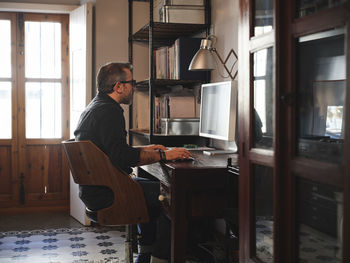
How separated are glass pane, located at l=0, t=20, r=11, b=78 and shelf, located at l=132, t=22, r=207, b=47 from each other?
1.53m

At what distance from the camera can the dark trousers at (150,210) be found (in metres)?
2.55

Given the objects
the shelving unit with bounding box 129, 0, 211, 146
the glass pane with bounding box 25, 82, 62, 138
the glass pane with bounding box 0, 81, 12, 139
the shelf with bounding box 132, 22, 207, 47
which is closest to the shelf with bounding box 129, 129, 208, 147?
the shelving unit with bounding box 129, 0, 211, 146

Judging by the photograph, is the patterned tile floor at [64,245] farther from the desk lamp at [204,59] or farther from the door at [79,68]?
the desk lamp at [204,59]

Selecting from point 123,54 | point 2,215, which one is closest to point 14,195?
point 2,215

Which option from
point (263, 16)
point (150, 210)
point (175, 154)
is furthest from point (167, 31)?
point (263, 16)

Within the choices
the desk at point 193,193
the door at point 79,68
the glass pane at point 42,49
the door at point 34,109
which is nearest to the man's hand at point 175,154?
the desk at point 193,193

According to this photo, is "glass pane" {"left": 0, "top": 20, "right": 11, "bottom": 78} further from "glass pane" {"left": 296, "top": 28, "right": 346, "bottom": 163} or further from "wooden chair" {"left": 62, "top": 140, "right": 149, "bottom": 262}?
"glass pane" {"left": 296, "top": 28, "right": 346, "bottom": 163}

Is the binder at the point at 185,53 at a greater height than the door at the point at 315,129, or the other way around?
the binder at the point at 185,53

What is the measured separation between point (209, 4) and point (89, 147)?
180 cm

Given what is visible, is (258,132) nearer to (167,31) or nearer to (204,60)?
(204,60)

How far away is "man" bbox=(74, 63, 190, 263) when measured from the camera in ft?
8.59

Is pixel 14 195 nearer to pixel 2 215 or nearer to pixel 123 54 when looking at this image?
pixel 2 215

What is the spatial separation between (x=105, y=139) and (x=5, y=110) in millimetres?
2997

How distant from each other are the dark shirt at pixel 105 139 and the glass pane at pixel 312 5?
150 centimetres
